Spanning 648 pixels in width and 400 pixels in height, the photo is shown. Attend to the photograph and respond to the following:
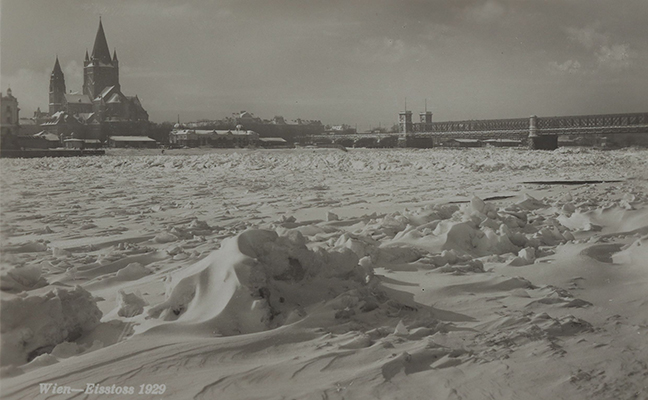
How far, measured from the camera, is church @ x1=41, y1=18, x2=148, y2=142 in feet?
250

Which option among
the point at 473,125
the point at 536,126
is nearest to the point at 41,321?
the point at 536,126

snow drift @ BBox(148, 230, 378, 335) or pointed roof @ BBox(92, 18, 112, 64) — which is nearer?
snow drift @ BBox(148, 230, 378, 335)

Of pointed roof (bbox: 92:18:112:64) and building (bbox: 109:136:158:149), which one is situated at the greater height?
pointed roof (bbox: 92:18:112:64)

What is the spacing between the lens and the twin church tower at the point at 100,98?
78938mm

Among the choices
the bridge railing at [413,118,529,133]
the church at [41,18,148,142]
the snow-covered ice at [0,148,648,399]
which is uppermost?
the church at [41,18,148,142]

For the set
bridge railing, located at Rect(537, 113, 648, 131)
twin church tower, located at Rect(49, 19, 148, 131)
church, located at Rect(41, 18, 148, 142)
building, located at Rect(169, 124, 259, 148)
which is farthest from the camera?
twin church tower, located at Rect(49, 19, 148, 131)

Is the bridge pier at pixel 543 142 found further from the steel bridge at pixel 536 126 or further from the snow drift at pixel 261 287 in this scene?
the snow drift at pixel 261 287

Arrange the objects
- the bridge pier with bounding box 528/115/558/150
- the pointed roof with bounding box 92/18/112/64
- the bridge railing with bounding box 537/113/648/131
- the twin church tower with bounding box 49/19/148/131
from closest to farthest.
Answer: the bridge railing with bounding box 537/113/648/131 → the bridge pier with bounding box 528/115/558/150 → the pointed roof with bounding box 92/18/112/64 → the twin church tower with bounding box 49/19/148/131

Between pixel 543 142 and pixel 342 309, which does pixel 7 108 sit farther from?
pixel 543 142

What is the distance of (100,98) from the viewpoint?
8112 cm

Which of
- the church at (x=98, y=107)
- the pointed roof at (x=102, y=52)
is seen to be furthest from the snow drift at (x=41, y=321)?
the pointed roof at (x=102, y=52)

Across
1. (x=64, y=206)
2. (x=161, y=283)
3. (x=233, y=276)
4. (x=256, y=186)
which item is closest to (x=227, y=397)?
(x=233, y=276)

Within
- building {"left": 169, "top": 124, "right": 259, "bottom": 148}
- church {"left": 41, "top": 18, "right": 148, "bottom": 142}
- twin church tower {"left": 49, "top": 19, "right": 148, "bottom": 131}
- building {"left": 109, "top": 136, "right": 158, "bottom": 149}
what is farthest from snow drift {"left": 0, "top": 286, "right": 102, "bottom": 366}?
twin church tower {"left": 49, "top": 19, "right": 148, "bottom": 131}

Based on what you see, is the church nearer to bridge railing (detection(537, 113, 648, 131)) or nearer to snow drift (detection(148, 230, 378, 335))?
bridge railing (detection(537, 113, 648, 131))
